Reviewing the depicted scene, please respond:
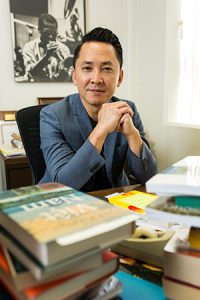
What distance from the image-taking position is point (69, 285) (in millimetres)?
428

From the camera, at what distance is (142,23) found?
2.55 metres

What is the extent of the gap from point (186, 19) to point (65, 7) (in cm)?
96

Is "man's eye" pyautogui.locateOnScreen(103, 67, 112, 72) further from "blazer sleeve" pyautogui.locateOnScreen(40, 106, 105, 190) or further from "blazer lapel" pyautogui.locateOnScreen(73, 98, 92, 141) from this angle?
"blazer sleeve" pyautogui.locateOnScreen(40, 106, 105, 190)

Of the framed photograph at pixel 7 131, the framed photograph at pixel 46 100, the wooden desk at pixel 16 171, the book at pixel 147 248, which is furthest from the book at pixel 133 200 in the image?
the framed photograph at pixel 46 100

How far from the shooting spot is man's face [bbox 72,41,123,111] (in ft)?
4.34

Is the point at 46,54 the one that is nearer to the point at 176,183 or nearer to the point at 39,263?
the point at 176,183

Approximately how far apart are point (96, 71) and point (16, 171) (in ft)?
3.09

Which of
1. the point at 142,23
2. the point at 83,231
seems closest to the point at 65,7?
the point at 142,23

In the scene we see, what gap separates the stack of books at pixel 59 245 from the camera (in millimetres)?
386

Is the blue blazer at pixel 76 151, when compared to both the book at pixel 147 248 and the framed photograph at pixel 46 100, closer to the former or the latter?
the book at pixel 147 248

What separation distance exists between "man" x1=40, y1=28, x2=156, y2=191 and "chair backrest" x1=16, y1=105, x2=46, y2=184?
9cm

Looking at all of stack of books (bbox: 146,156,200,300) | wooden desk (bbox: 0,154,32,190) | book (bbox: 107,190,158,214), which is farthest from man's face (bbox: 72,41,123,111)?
stack of books (bbox: 146,156,200,300)

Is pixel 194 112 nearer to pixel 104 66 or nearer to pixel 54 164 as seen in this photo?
pixel 104 66

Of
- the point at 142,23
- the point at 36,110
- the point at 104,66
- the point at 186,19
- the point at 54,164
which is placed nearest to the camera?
the point at 54,164
